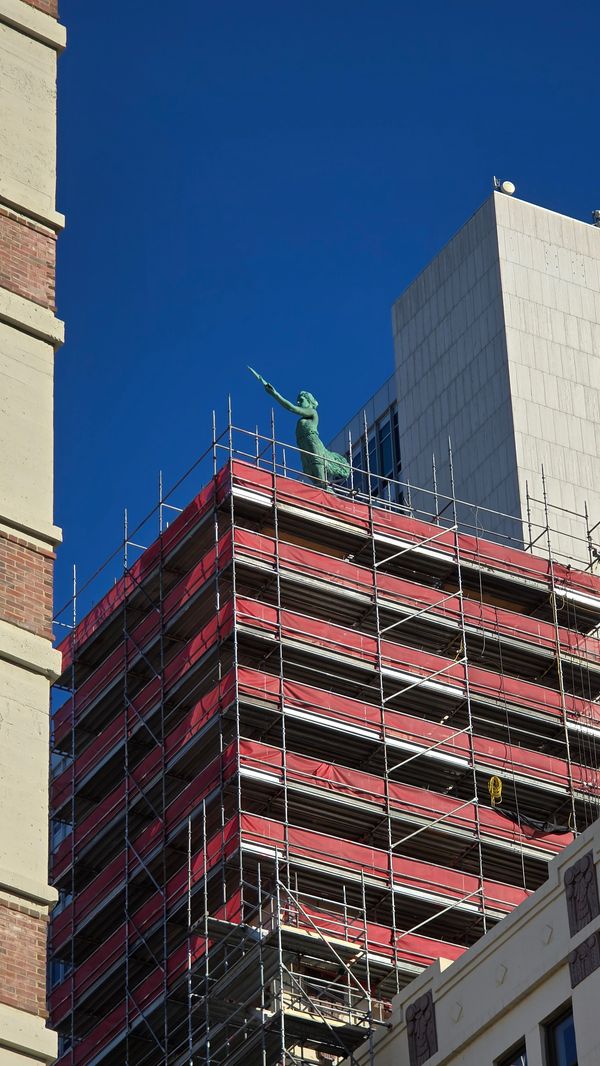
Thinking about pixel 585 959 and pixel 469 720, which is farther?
pixel 469 720

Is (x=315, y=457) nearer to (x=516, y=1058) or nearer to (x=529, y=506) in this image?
(x=529, y=506)

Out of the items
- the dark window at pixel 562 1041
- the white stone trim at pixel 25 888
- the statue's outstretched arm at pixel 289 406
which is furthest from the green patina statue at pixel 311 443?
the white stone trim at pixel 25 888

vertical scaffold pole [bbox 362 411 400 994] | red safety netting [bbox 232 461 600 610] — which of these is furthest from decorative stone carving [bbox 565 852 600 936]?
red safety netting [bbox 232 461 600 610]

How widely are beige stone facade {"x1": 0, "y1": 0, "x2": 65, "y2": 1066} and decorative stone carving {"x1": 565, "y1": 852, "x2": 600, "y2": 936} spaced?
11187 mm

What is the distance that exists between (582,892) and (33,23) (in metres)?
15.0

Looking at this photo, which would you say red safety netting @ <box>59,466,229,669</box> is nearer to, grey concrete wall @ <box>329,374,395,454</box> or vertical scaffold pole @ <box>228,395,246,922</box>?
vertical scaffold pole @ <box>228,395,246,922</box>

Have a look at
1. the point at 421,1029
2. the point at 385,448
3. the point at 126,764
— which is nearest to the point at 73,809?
the point at 126,764

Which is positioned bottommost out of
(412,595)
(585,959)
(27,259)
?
(585,959)

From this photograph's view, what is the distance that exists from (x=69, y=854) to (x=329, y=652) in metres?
8.71

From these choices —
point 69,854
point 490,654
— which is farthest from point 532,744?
point 69,854

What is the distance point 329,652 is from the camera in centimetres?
5419

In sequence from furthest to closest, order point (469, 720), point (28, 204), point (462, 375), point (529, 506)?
point (462, 375)
point (529, 506)
point (469, 720)
point (28, 204)

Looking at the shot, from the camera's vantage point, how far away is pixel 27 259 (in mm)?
29625

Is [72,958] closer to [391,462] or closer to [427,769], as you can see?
[427,769]
